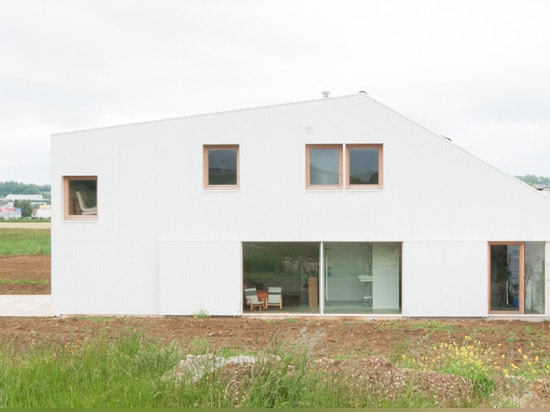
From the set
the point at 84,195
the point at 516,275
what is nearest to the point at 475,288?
the point at 516,275

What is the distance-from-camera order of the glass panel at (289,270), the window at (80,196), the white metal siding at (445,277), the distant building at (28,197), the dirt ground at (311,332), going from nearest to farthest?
the dirt ground at (311,332), the white metal siding at (445,277), the glass panel at (289,270), the window at (80,196), the distant building at (28,197)

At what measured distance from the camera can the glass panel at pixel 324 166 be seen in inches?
643

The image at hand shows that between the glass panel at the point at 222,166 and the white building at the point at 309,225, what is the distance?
0.02m

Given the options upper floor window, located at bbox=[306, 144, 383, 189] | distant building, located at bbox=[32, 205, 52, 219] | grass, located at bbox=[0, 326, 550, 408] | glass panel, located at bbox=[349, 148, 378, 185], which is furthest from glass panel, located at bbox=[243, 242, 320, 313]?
distant building, located at bbox=[32, 205, 52, 219]

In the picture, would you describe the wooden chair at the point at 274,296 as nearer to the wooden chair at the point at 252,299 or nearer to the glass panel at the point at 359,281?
the wooden chair at the point at 252,299

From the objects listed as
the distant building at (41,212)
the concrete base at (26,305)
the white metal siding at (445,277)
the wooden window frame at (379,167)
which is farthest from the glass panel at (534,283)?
the distant building at (41,212)

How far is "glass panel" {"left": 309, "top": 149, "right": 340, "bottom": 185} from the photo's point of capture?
53.6 ft

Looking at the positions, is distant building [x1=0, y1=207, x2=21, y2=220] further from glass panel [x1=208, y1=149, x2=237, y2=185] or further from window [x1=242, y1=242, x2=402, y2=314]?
window [x1=242, y1=242, x2=402, y2=314]

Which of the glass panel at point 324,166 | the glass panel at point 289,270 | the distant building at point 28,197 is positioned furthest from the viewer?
the distant building at point 28,197

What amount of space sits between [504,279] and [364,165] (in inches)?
169

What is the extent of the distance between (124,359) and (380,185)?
A: 33.2 feet

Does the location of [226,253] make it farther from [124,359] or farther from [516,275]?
[124,359]

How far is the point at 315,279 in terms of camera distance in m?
16.2

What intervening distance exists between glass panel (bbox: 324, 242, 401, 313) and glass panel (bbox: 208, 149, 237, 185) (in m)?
2.88
